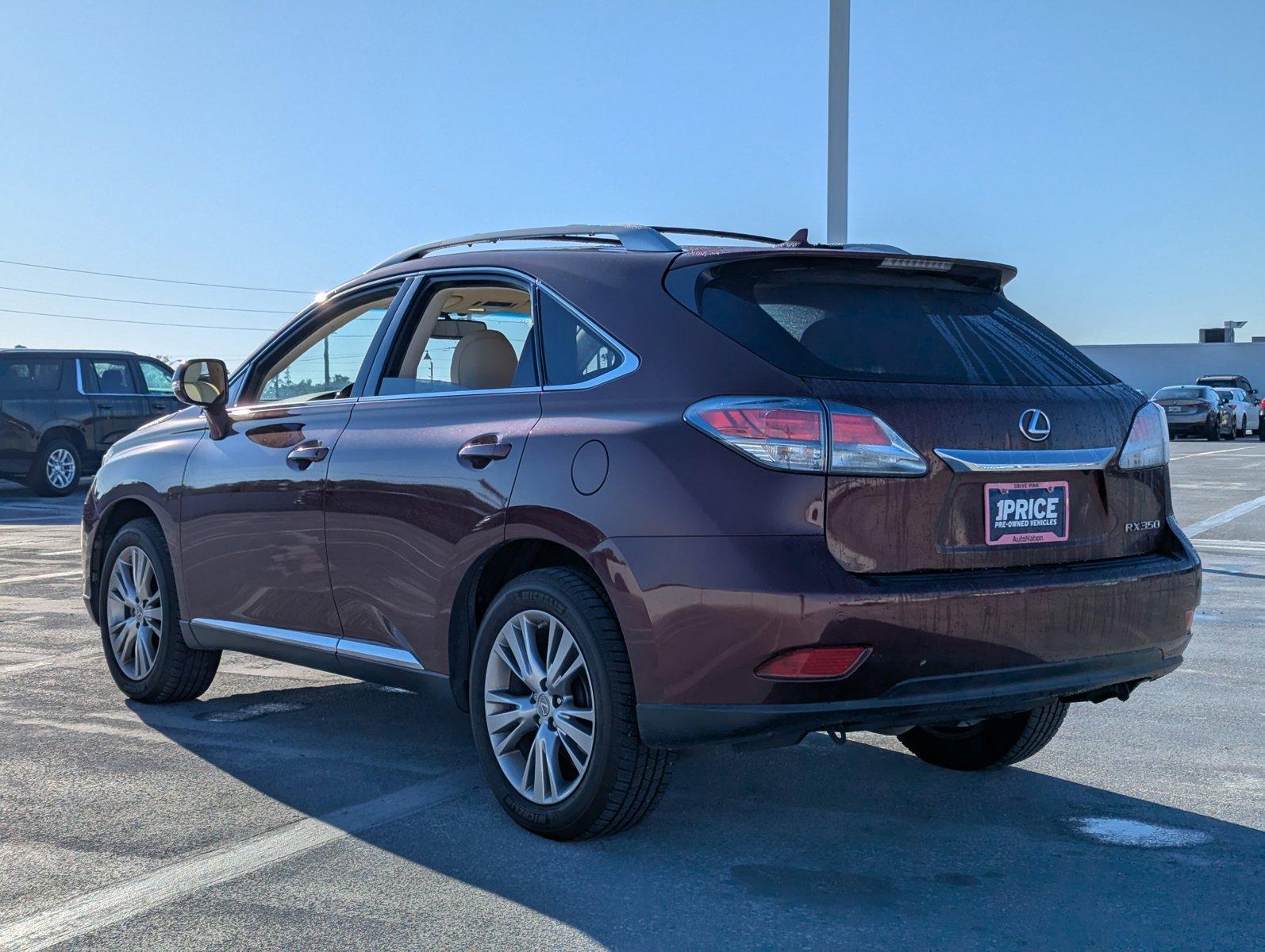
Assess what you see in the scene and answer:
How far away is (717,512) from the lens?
3.78 metres

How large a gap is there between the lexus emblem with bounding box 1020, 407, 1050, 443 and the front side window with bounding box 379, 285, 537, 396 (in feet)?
4.77

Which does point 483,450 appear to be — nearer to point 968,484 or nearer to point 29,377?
point 968,484

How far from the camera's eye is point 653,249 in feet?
14.6

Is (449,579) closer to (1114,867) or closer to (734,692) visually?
(734,692)

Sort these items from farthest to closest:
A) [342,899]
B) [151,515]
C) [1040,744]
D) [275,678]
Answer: [275,678], [151,515], [1040,744], [342,899]

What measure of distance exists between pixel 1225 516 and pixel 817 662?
45.2 feet

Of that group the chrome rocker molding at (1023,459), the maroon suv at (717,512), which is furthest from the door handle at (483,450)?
the chrome rocker molding at (1023,459)

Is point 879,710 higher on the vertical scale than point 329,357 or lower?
lower

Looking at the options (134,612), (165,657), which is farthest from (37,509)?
(165,657)

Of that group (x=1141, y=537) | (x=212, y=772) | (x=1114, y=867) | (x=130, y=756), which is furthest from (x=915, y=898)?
(x=130, y=756)

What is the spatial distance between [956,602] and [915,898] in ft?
2.52

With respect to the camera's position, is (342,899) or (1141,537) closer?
(342,899)

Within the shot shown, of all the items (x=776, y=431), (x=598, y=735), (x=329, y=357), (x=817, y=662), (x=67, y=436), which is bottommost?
(x=598, y=735)

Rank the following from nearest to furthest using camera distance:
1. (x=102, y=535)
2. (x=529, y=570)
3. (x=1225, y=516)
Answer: (x=529, y=570)
(x=102, y=535)
(x=1225, y=516)
